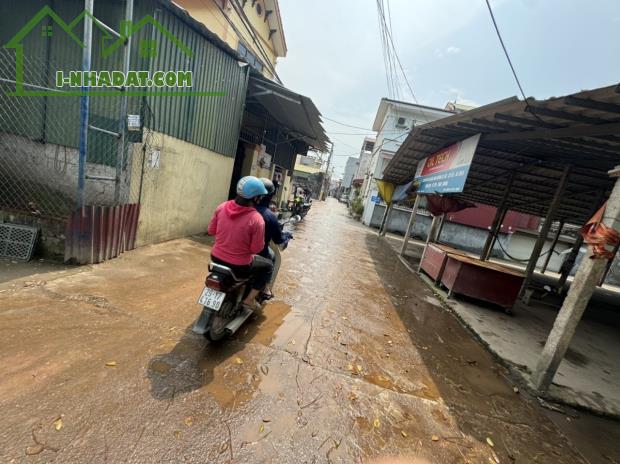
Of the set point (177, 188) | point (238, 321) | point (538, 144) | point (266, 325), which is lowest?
point (266, 325)

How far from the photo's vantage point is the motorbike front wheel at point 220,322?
9.67ft

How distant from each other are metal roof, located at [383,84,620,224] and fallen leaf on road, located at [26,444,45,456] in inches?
222

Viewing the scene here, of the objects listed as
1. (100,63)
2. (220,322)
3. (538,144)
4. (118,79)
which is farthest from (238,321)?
(538,144)

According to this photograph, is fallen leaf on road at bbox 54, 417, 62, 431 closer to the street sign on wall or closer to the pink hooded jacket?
the pink hooded jacket

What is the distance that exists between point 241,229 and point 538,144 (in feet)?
21.9

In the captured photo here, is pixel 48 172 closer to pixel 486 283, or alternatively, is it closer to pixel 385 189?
pixel 486 283

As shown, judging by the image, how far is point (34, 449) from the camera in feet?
5.78

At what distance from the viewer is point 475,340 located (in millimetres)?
4910

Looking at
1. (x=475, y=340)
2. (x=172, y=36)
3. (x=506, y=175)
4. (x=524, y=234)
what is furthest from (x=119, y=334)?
(x=524, y=234)

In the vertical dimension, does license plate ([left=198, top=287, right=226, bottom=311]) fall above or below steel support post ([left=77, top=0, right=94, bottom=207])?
below

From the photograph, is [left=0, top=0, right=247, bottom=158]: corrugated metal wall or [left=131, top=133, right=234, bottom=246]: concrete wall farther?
[left=131, top=133, right=234, bottom=246]: concrete wall

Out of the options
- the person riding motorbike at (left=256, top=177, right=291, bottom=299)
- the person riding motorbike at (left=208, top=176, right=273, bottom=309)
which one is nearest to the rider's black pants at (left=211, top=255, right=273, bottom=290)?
the person riding motorbike at (left=208, top=176, right=273, bottom=309)

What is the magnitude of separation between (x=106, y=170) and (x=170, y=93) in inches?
77.0

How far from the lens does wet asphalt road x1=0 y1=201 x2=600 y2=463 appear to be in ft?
6.60
